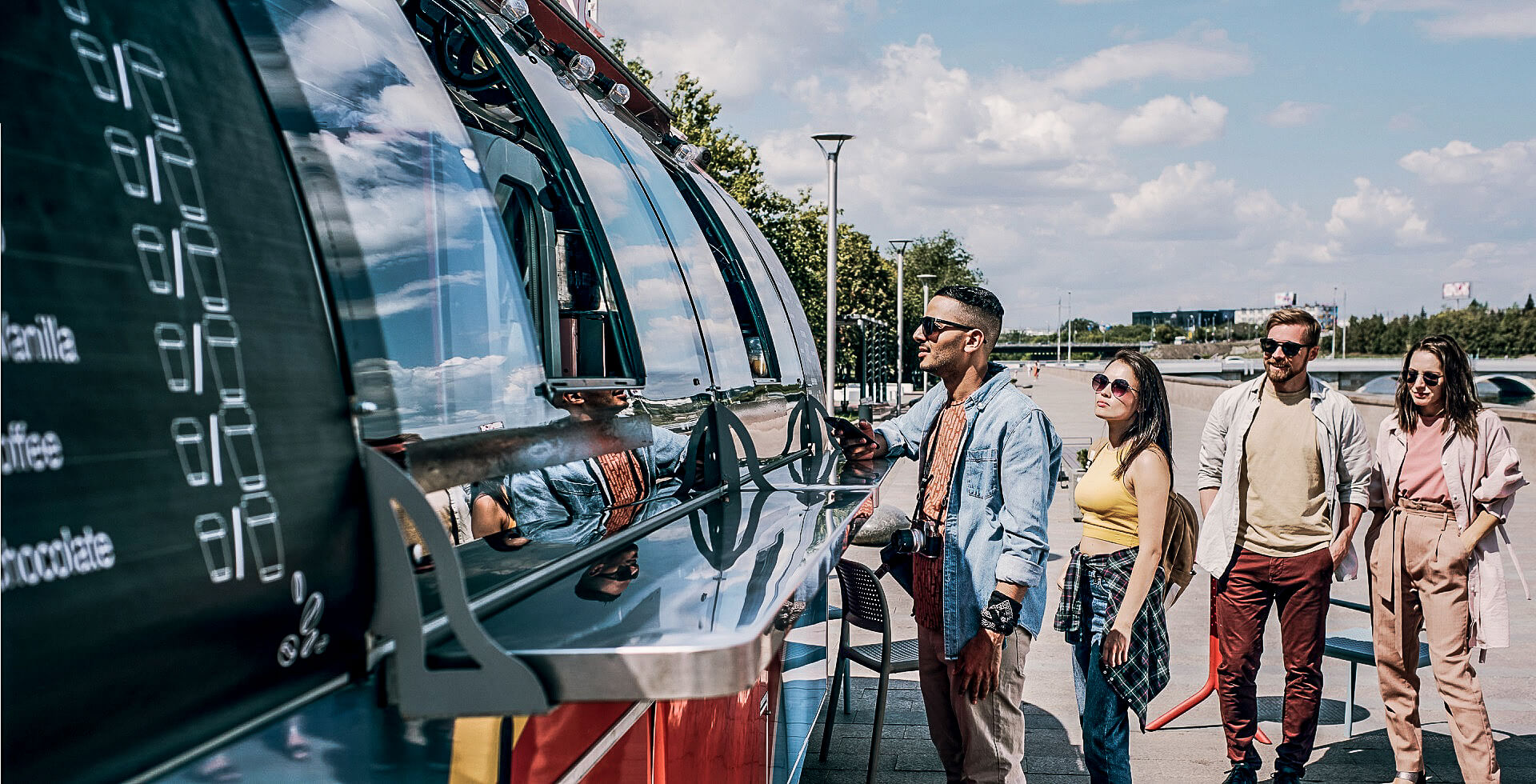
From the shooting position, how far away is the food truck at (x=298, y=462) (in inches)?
37.1

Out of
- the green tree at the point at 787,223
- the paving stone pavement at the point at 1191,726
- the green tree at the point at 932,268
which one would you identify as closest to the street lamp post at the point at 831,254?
the green tree at the point at 787,223

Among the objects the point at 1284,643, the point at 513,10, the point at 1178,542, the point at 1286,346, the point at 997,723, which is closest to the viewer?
the point at 513,10

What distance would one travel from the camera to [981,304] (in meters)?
4.34

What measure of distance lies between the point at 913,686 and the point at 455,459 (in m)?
5.82

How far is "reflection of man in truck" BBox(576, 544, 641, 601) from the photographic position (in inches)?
63.5

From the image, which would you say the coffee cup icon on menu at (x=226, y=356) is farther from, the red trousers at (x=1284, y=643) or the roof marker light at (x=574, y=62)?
the red trousers at (x=1284, y=643)

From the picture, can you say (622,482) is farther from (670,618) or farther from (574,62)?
(574,62)

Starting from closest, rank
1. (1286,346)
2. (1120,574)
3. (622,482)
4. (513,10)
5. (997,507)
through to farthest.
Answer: (622,482) → (513,10) → (997,507) → (1120,574) → (1286,346)

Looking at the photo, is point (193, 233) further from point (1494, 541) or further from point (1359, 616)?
point (1359, 616)

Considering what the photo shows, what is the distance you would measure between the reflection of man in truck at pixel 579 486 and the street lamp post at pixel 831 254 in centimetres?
1511

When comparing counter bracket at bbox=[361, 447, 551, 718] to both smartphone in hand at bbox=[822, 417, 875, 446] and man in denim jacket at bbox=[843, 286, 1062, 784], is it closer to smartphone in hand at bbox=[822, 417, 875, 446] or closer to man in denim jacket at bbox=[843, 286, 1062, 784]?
man in denim jacket at bbox=[843, 286, 1062, 784]

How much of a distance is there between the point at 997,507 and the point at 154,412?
341 cm

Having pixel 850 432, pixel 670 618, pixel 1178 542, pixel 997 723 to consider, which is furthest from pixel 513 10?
pixel 1178 542

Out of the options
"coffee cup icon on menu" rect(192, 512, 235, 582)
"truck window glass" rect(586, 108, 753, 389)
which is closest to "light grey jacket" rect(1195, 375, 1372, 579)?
"truck window glass" rect(586, 108, 753, 389)
